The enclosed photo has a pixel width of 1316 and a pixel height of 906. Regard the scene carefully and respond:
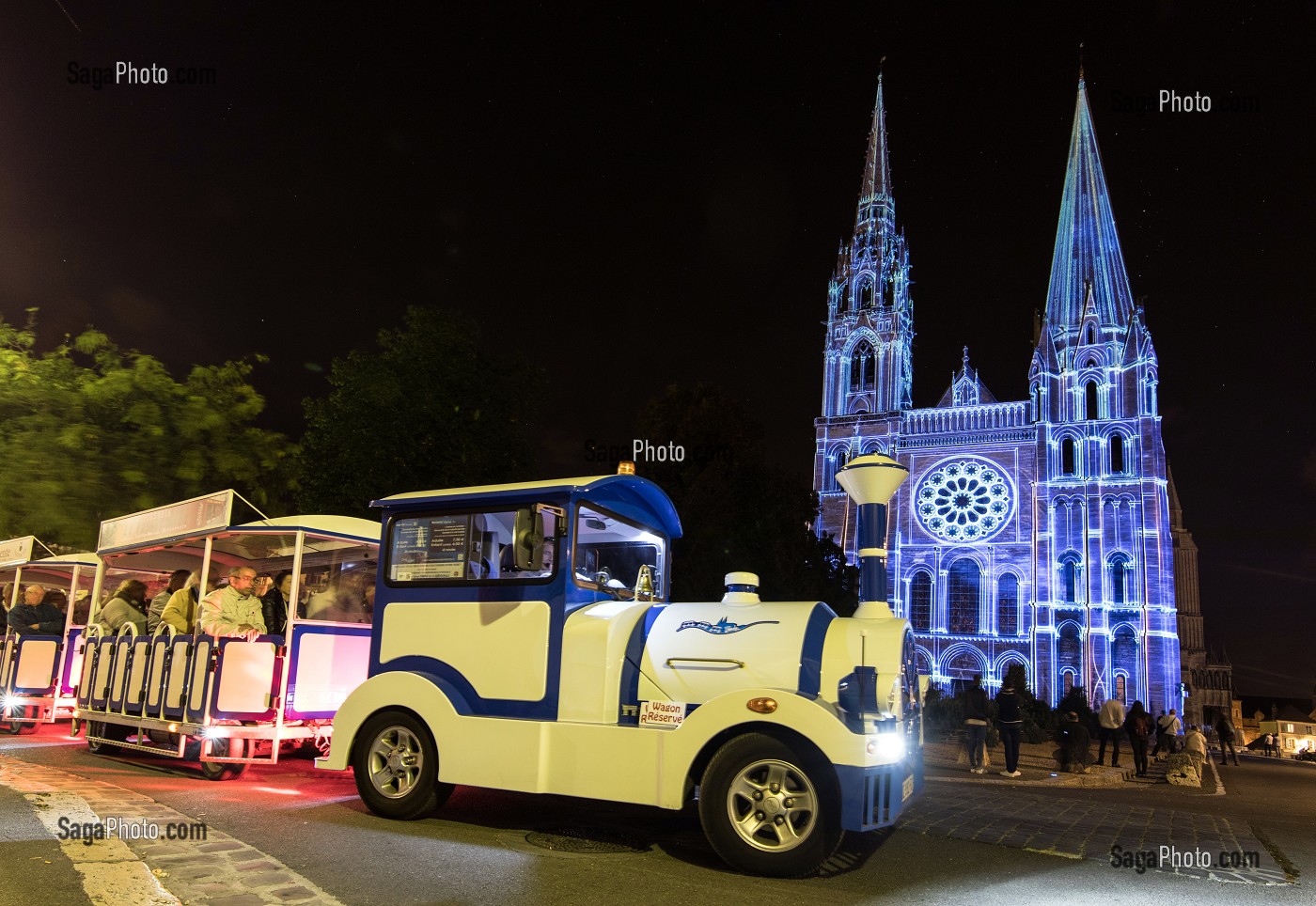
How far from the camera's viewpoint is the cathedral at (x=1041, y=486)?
48.3 meters

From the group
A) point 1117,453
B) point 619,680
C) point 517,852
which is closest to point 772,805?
point 619,680

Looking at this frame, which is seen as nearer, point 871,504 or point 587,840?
point 587,840

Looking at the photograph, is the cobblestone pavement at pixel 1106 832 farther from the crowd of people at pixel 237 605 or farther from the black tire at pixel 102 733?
the black tire at pixel 102 733

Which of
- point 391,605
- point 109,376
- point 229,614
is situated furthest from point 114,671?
point 109,376

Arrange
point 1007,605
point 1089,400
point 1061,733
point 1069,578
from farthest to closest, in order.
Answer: point 1089,400 < point 1007,605 < point 1069,578 < point 1061,733

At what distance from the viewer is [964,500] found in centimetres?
5341

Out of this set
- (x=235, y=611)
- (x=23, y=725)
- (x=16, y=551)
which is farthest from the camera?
(x=16, y=551)

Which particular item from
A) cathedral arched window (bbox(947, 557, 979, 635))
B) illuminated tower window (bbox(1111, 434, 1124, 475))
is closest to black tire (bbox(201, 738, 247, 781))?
cathedral arched window (bbox(947, 557, 979, 635))

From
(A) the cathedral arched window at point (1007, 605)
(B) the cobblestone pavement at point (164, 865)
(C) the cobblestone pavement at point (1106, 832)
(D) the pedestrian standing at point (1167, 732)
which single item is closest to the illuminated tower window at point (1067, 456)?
(A) the cathedral arched window at point (1007, 605)

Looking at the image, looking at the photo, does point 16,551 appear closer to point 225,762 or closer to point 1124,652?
point 225,762

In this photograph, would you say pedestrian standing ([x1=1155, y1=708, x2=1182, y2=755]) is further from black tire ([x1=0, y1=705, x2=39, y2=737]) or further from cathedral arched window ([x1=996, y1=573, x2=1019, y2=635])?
cathedral arched window ([x1=996, y1=573, x2=1019, y2=635])

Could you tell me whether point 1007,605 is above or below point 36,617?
above

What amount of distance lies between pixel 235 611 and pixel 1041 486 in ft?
163

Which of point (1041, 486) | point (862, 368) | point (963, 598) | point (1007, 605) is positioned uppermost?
point (862, 368)
